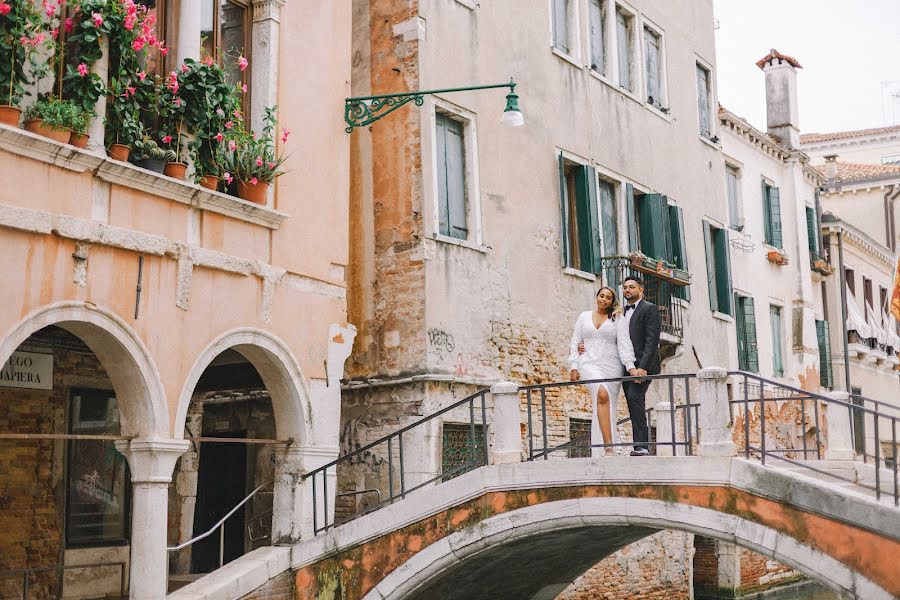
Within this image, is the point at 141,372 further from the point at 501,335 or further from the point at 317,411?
the point at 501,335

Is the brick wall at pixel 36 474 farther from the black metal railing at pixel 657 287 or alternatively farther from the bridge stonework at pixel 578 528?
the black metal railing at pixel 657 287

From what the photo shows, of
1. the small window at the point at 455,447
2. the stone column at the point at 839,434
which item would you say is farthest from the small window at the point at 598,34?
the stone column at the point at 839,434

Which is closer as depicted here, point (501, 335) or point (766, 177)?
point (501, 335)

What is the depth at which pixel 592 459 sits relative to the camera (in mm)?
10016

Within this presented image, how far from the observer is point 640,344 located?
397 inches

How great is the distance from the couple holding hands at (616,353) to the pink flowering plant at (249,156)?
120 inches

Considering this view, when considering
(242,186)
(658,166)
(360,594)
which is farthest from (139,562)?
(658,166)

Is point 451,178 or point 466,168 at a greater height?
point 466,168

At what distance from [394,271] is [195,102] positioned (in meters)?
3.40

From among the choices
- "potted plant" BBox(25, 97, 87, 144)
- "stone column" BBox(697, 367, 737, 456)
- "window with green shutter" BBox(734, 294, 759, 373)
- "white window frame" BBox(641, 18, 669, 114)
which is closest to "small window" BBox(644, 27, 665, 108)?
"white window frame" BBox(641, 18, 669, 114)

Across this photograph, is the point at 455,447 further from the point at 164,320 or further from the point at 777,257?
the point at 777,257

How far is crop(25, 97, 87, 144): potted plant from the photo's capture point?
860 centimetres

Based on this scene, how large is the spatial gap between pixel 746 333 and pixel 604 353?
1111 cm

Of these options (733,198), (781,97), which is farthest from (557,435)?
(781,97)
